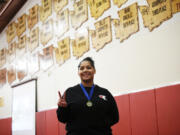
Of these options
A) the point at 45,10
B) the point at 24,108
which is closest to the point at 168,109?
the point at 45,10

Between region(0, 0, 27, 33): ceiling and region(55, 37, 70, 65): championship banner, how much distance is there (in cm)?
225

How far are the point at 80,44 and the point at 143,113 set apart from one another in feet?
6.24

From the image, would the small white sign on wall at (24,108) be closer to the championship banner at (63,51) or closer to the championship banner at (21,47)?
the championship banner at (21,47)

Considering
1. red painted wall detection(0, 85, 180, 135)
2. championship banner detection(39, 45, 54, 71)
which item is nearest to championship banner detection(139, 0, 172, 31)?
red painted wall detection(0, 85, 180, 135)

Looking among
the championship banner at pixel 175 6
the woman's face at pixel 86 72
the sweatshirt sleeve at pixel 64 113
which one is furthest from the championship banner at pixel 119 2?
the sweatshirt sleeve at pixel 64 113

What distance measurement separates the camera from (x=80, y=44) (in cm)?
492

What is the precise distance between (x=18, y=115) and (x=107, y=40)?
351 centimetres

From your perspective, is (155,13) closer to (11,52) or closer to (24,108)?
(24,108)

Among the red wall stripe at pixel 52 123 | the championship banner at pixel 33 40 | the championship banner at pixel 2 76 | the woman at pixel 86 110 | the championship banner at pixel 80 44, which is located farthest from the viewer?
the championship banner at pixel 2 76

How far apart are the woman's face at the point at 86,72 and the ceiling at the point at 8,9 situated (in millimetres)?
4955

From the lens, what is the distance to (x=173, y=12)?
11.0ft

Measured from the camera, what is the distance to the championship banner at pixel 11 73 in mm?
7216

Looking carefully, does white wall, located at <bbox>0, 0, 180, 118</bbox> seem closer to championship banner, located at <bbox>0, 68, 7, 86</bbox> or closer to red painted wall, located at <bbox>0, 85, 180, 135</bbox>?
red painted wall, located at <bbox>0, 85, 180, 135</bbox>

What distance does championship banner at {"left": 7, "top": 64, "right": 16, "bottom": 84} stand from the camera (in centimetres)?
722
